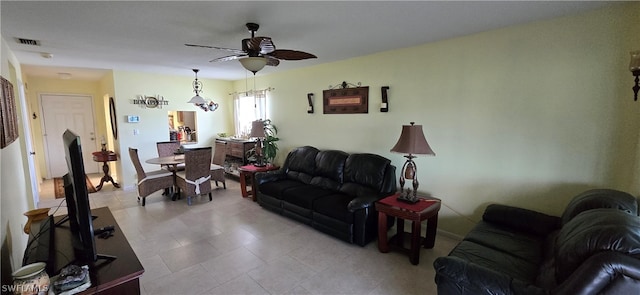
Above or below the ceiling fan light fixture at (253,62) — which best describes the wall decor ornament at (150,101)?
below

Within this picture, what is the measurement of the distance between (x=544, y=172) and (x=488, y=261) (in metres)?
1.27

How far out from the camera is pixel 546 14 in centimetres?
241

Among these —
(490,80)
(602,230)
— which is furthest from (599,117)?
(602,230)

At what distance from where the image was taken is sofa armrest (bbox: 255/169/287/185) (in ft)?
14.3

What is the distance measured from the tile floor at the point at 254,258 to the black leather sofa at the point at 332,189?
171 millimetres

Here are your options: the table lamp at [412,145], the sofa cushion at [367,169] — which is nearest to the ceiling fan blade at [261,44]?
the table lamp at [412,145]

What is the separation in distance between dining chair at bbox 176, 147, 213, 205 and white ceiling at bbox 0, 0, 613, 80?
5.17 feet

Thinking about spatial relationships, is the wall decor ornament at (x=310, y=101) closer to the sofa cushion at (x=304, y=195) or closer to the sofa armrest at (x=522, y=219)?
the sofa cushion at (x=304, y=195)

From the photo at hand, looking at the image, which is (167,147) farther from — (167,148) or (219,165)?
(219,165)

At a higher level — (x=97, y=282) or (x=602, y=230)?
(x=602, y=230)

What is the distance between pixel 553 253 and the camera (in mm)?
1828

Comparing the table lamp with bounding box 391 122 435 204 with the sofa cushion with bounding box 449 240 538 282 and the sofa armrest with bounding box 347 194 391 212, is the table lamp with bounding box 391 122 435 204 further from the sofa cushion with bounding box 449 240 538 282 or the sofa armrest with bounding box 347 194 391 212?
the sofa cushion with bounding box 449 240 538 282

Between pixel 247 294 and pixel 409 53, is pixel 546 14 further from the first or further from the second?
pixel 247 294

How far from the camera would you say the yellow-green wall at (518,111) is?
231 cm
